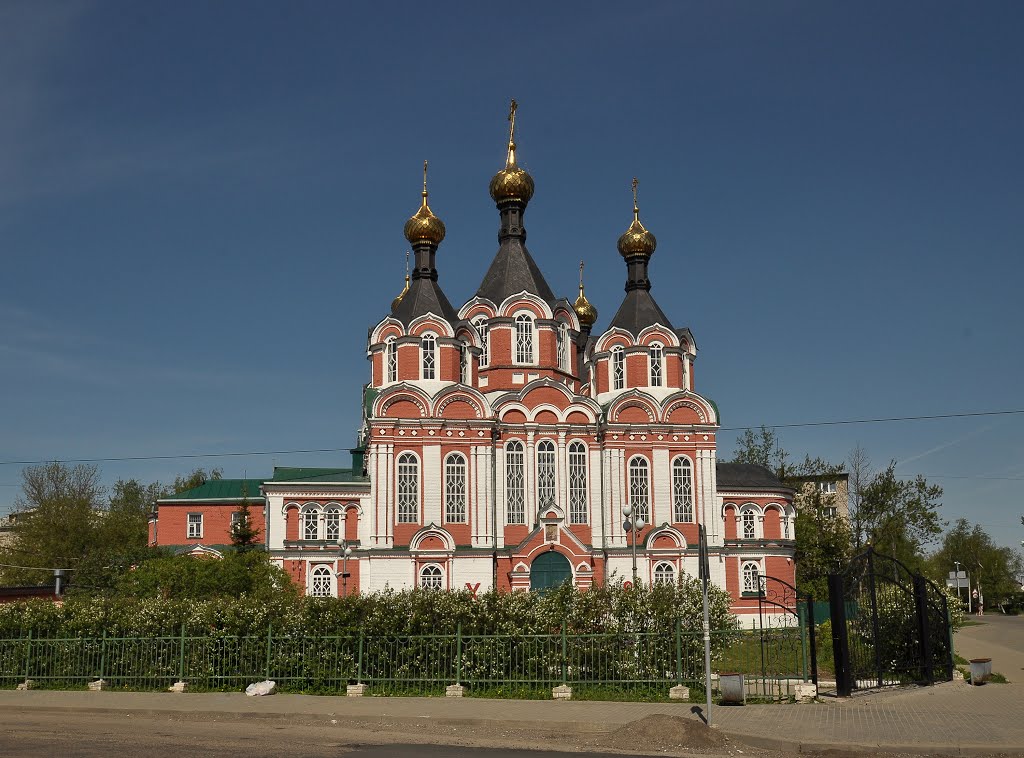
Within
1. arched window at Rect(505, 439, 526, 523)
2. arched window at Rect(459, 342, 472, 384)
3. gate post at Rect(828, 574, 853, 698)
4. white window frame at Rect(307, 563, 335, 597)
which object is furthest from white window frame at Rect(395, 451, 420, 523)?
gate post at Rect(828, 574, 853, 698)

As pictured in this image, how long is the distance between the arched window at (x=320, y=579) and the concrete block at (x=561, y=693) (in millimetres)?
23318

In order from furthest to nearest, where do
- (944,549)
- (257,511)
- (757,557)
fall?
1. (944,549)
2. (257,511)
3. (757,557)

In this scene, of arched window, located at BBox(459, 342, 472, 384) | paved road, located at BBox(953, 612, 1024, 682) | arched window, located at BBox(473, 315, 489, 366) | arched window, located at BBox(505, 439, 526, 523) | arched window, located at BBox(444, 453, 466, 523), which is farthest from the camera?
arched window, located at BBox(473, 315, 489, 366)

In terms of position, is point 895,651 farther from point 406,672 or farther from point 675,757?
point 406,672

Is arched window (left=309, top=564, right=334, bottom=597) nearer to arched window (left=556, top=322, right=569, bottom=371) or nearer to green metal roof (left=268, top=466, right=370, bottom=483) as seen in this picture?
green metal roof (left=268, top=466, right=370, bottom=483)

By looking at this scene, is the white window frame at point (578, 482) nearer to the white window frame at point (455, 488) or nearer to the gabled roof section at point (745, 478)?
the white window frame at point (455, 488)

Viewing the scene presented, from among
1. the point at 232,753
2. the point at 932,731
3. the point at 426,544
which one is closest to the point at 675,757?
the point at 932,731

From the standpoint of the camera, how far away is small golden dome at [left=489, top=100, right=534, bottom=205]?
45.3 meters

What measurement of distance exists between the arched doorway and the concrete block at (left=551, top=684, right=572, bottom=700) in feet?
70.2

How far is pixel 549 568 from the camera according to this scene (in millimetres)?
39469

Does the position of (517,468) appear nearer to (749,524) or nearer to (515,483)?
(515,483)

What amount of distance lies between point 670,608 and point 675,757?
549 centimetres

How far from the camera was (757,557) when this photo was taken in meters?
42.4

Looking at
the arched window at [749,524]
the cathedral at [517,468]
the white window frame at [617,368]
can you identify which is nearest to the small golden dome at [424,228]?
the cathedral at [517,468]
